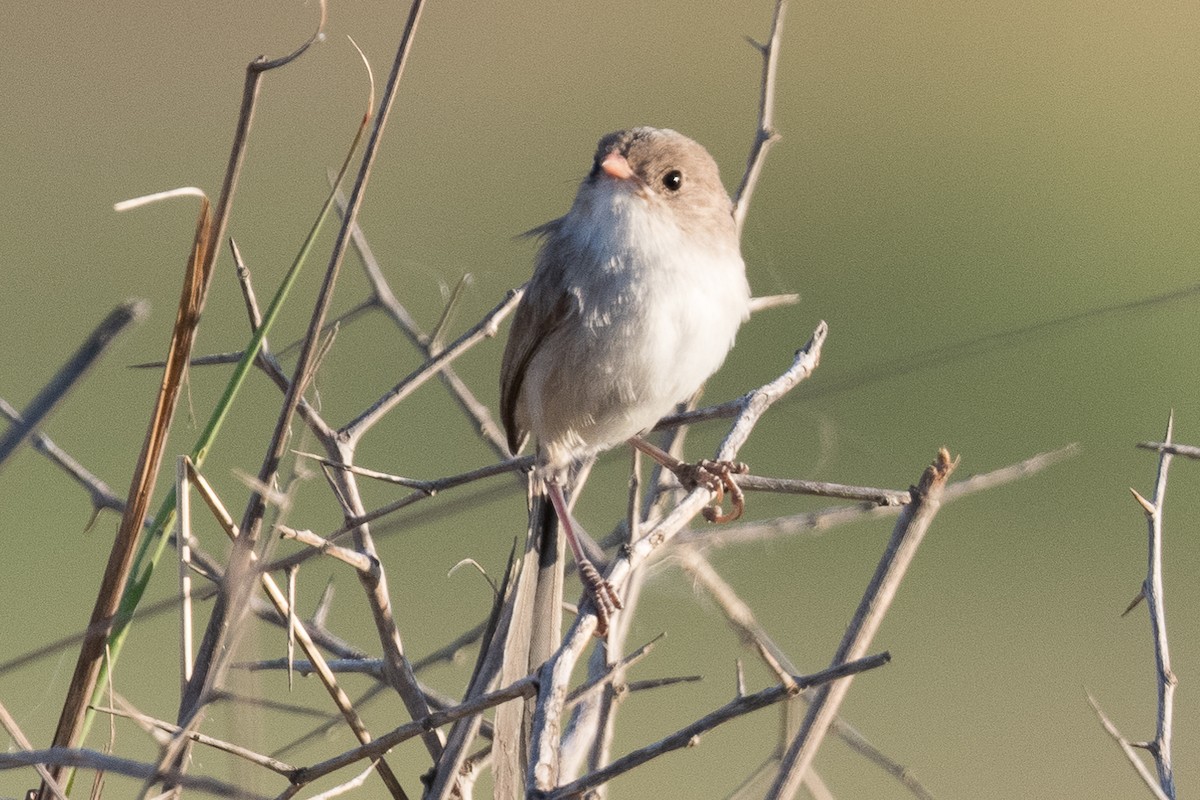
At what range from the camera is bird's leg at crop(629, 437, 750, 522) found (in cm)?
247

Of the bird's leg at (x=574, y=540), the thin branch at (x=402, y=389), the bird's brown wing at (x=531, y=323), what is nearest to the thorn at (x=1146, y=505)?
the bird's leg at (x=574, y=540)

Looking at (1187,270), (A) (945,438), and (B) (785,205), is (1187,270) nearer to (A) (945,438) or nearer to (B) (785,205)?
(A) (945,438)

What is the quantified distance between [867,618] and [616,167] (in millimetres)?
1200

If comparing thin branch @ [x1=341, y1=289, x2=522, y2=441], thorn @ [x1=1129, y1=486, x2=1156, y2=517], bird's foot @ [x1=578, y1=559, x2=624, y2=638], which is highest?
thin branch @ [x1=341, y1=289, x2=522, y2=441]

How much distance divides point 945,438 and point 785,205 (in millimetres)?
2396

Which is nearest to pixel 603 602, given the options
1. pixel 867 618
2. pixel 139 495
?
pixel 867 618

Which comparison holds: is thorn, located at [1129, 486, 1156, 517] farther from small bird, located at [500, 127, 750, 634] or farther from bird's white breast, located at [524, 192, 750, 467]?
bird's white breast, located at [524, 192, 750, 467]

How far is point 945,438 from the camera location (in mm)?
6371

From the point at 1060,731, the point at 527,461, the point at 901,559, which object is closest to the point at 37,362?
the point at 1060,731

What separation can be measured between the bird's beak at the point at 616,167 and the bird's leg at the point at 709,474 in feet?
1.63

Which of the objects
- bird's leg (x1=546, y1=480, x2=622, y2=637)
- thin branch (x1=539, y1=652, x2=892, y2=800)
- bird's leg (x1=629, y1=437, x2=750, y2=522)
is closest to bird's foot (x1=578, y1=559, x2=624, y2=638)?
bird's leg (x1=546, y1=480, x2=622, y2=637)

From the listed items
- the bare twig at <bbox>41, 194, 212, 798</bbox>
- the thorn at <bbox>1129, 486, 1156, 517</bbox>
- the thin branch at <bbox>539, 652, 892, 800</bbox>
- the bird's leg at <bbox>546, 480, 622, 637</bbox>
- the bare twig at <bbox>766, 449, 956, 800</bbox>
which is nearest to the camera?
the thin branch at <bbox>539, 652, 892, 800</bbox>

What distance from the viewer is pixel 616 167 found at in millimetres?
2594

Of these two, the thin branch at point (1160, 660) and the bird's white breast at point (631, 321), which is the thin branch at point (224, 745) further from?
the bird's white breast at point (631, 321)
